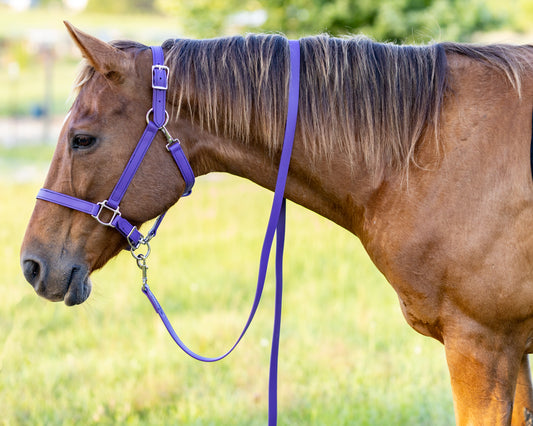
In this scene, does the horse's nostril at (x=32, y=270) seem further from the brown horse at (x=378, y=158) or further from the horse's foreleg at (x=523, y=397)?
the horse's foreleg at (x=523, y=397)

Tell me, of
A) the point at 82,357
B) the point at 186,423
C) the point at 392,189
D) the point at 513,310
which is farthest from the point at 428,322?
the point at 82,357

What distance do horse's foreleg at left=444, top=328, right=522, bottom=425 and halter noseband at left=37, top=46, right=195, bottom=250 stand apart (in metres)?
1.23

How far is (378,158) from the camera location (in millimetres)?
2256

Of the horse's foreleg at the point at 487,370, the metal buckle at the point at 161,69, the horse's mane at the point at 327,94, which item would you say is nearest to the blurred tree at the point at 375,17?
the horse's mane at the point at 327,94

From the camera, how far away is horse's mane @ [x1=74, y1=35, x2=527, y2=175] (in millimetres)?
2256

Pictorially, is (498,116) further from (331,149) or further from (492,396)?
(492,396)

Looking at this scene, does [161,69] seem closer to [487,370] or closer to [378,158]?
[378,158]

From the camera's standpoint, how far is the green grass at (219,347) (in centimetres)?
359

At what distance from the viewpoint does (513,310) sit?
6.88 feet

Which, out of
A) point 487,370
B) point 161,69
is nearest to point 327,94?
point 161,69

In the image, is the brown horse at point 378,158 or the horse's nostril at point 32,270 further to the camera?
the horse's nostril at point 32,270

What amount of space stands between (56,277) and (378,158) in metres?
1.31

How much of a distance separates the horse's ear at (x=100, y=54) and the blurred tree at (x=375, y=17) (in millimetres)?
7299

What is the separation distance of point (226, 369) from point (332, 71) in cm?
257
